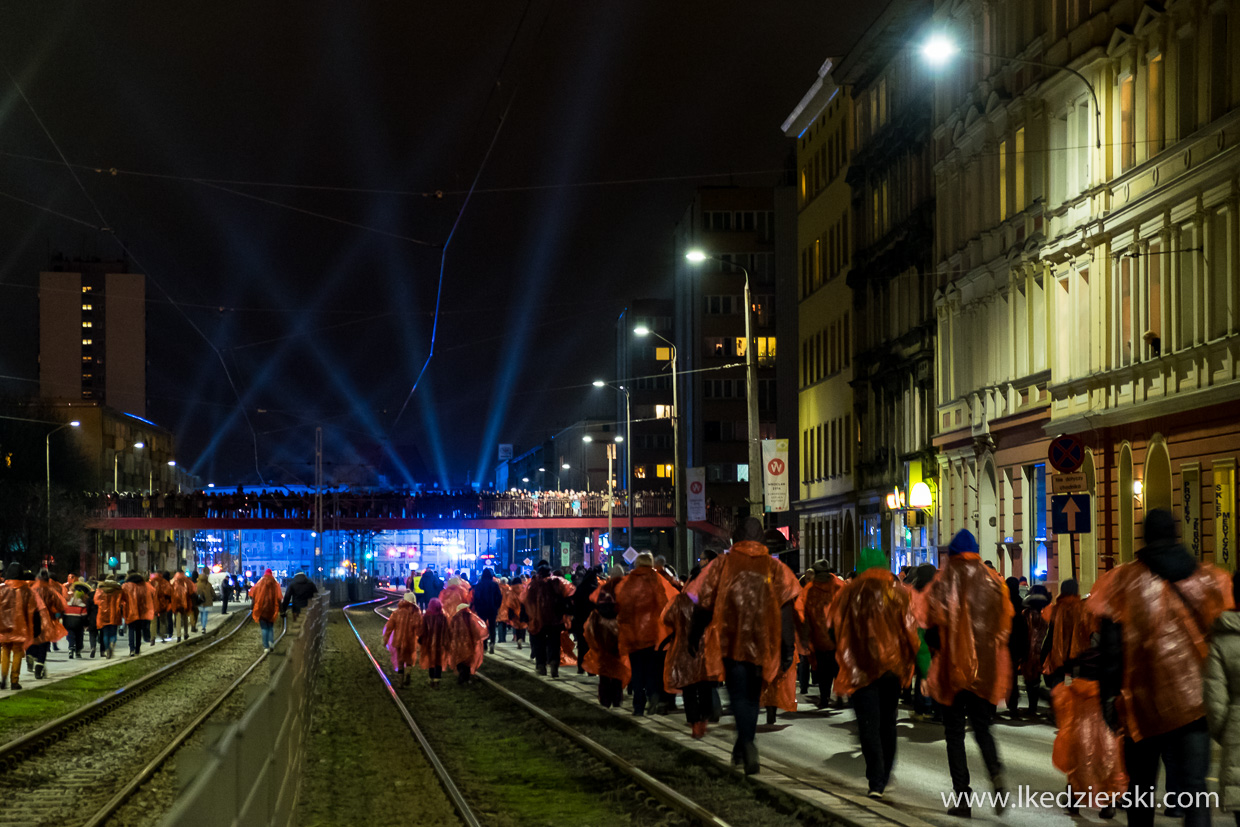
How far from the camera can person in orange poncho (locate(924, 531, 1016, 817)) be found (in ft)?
38.2

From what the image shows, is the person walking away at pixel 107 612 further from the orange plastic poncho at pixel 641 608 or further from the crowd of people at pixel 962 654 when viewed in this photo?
the orange plastic poncho at pixel 641 608

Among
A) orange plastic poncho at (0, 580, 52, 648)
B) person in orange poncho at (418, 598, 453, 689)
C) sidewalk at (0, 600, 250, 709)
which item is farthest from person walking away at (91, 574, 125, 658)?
person in orange poncho at (418, 598, 453, 689)

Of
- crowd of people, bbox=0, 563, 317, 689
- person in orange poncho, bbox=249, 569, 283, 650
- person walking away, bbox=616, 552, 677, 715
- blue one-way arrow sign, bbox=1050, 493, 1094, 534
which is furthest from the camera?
person in orange poncho, bbox=249, 569, 283, 650

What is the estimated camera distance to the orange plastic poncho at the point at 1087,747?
10711 millimetres

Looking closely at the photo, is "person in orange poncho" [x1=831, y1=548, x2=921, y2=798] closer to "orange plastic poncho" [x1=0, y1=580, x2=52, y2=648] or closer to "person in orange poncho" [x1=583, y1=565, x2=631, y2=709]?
"person in orange poncho" [x1=583, y1=565, x2=631, y2=709]

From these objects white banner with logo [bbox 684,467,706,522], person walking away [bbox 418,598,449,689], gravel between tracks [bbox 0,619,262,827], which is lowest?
gravel between tracks [bbox 0,619,262,827]

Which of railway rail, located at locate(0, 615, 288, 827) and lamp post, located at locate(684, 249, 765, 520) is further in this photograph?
lamp post, located at locate(684, 249, 765, 520)

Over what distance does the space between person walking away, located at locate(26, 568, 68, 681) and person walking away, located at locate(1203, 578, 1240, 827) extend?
2159cm

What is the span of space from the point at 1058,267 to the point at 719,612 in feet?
76.4

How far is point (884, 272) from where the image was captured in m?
52.2

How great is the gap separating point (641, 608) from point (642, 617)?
102mm

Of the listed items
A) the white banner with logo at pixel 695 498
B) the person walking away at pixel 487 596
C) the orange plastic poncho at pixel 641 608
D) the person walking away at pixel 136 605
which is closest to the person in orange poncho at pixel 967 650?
the orange plastic poncho at pixel 641 608

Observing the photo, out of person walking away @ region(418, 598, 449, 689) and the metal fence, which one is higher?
the metal fence

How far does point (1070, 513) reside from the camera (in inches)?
1009
